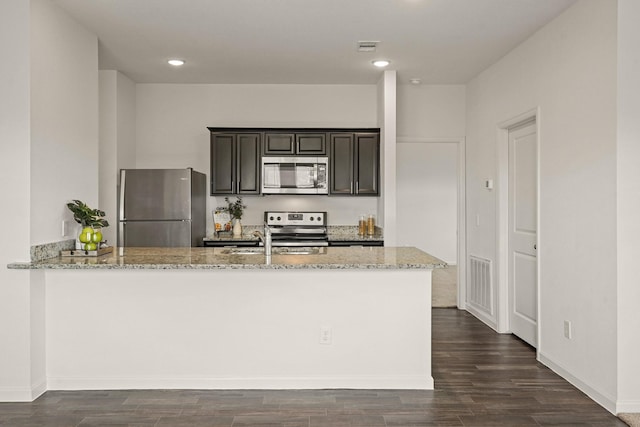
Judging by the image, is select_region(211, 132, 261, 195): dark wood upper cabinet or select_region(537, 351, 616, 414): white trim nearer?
select_region(537, 351, 616, 414): white trim

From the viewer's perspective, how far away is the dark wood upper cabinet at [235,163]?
19.3 ft

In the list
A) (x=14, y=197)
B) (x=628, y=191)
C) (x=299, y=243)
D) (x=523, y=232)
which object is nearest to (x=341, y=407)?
(x=628, y=191)

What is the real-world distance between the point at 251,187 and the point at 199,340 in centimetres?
253

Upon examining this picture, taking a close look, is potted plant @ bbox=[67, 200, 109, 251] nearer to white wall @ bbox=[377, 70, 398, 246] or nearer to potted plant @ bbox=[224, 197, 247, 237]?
potted plant @ bbox=[224, 197, 247, 237]

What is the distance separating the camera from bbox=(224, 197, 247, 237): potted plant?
6105 mm

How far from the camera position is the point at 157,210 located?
5402mm

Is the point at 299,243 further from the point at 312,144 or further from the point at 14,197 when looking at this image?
the point at 14,197

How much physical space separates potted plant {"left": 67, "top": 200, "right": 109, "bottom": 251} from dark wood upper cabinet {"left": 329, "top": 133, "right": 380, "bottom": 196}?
2669mm

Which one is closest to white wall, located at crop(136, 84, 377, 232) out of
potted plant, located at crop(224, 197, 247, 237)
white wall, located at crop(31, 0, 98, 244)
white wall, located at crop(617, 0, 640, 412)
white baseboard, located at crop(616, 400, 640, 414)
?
potted plant, located at crop(224, 197, 247, 237)

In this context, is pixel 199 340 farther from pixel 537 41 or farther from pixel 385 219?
pixel 537 41

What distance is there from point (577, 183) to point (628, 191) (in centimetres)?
48

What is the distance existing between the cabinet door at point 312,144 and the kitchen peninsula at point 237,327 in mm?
2433

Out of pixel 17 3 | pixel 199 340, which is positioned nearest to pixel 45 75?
pixel 17 3

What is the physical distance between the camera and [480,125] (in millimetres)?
5797
